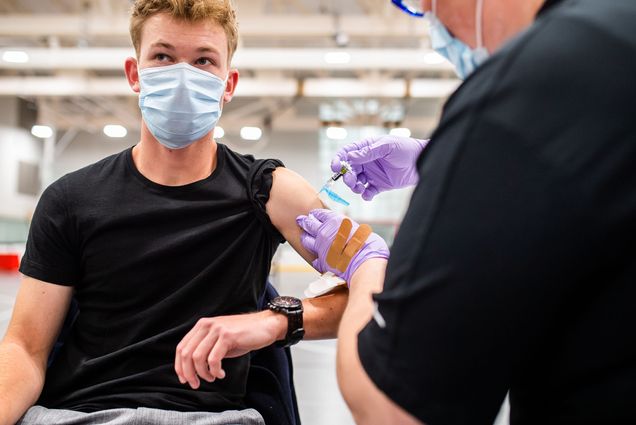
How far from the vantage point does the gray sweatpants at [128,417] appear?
3.64 feet

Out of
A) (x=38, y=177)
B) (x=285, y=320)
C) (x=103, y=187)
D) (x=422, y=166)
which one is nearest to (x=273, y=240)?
(x=285, y=320)

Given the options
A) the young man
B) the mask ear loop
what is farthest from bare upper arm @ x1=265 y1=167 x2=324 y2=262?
the mask ear loop

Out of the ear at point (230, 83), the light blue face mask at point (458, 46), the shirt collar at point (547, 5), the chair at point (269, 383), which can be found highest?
the shirt collar at point (547, 5)

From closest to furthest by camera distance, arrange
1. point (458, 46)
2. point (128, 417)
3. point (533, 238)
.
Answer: point (533, 238) → point (458, 46) → point (128, 417)

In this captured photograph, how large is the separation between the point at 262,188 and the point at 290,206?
0.27 ft

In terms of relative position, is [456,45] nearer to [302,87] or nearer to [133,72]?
[133,72]

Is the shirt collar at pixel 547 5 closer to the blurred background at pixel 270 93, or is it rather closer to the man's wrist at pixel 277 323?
the man's wrist at pixel 277 323

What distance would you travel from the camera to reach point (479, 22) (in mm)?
660

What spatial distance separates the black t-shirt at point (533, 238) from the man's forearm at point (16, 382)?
3.03 feet

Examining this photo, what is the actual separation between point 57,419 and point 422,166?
961 mm

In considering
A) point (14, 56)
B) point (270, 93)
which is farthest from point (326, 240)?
point (270, 93)

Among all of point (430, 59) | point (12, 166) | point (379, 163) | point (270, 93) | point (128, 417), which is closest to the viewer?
→ point (128, 417)

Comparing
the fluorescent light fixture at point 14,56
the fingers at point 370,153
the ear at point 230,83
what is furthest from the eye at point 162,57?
the fluorescent light fixture at point 14,56

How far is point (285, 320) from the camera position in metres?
1.16
